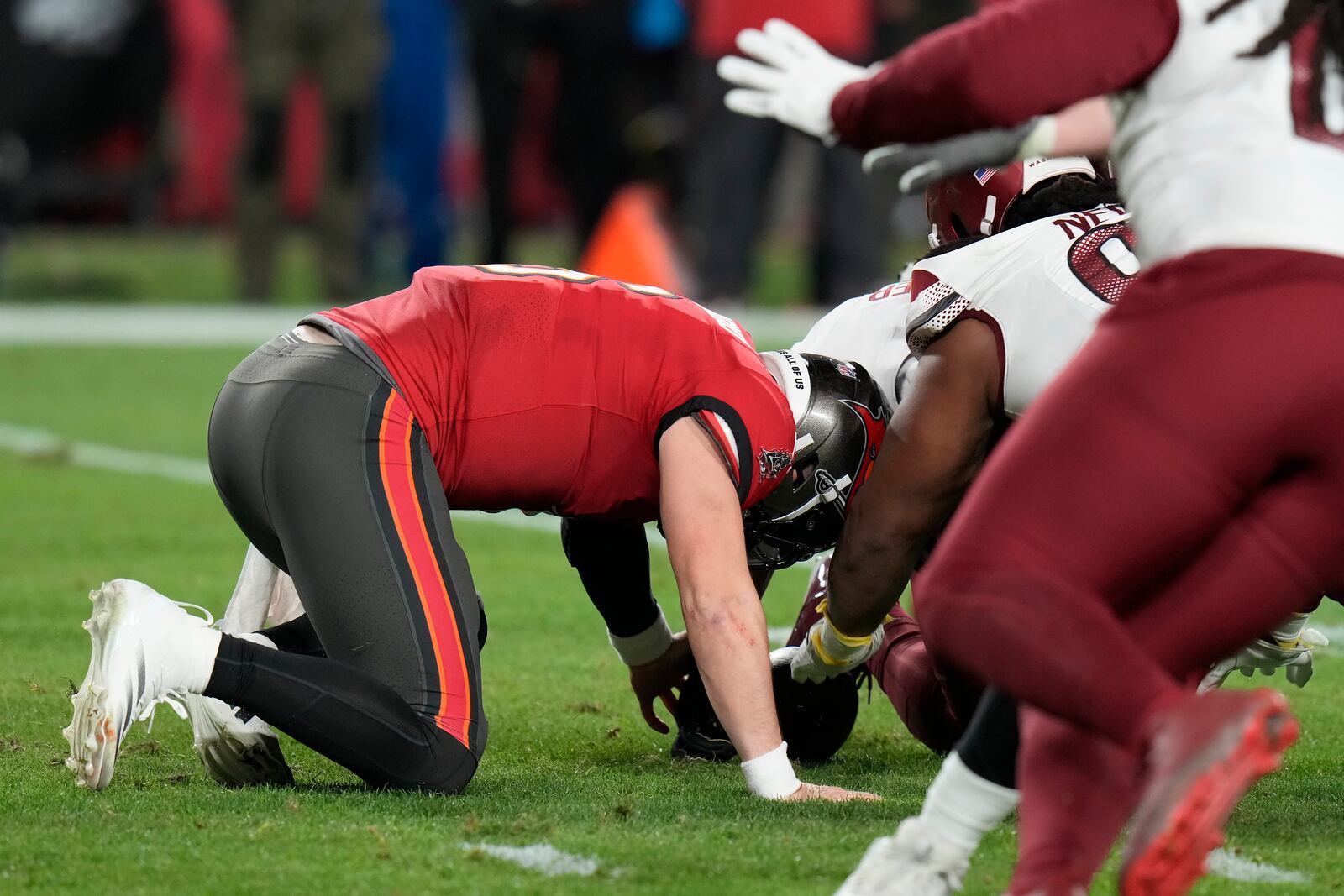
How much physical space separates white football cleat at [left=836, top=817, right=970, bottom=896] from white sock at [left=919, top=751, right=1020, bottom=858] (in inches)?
0.5

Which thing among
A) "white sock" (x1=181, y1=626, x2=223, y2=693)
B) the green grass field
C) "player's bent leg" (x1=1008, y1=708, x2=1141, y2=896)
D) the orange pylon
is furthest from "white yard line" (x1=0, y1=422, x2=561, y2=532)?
"player's bent leg" (x1=1008, y1=708, x2=1141, y2=896)

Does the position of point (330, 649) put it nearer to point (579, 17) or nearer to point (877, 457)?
point (877, 457)

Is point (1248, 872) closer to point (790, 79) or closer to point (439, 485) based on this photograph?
point (790, 79)

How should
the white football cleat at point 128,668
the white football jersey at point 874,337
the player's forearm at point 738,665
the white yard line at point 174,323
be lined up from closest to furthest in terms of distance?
the white football cleat at point 128,668 → the player's forearm at point 738,665 → the white football jersey at point 874,337 → the white yard line at point 174,323

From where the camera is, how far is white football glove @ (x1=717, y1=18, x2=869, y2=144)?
2645mm

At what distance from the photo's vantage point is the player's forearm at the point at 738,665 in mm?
3410

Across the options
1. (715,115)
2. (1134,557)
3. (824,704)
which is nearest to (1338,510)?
(1134,557)

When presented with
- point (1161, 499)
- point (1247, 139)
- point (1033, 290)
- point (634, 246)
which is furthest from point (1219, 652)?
point (634, 246)

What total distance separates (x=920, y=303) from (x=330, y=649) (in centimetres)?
119

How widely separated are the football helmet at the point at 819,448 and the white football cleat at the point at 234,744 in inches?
35.8

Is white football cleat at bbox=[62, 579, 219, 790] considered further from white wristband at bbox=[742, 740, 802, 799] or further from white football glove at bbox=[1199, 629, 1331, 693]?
white football glove at bbox=[1199, 629, 1331, 693]

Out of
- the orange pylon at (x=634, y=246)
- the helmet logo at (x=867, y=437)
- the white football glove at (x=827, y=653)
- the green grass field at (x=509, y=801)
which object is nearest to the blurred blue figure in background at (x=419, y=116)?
the orange pylon at (x=634, y=246)

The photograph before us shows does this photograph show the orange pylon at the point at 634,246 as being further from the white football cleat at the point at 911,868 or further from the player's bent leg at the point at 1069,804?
the player's bent leg at the point at 1069,804

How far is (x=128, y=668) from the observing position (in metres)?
3.24
